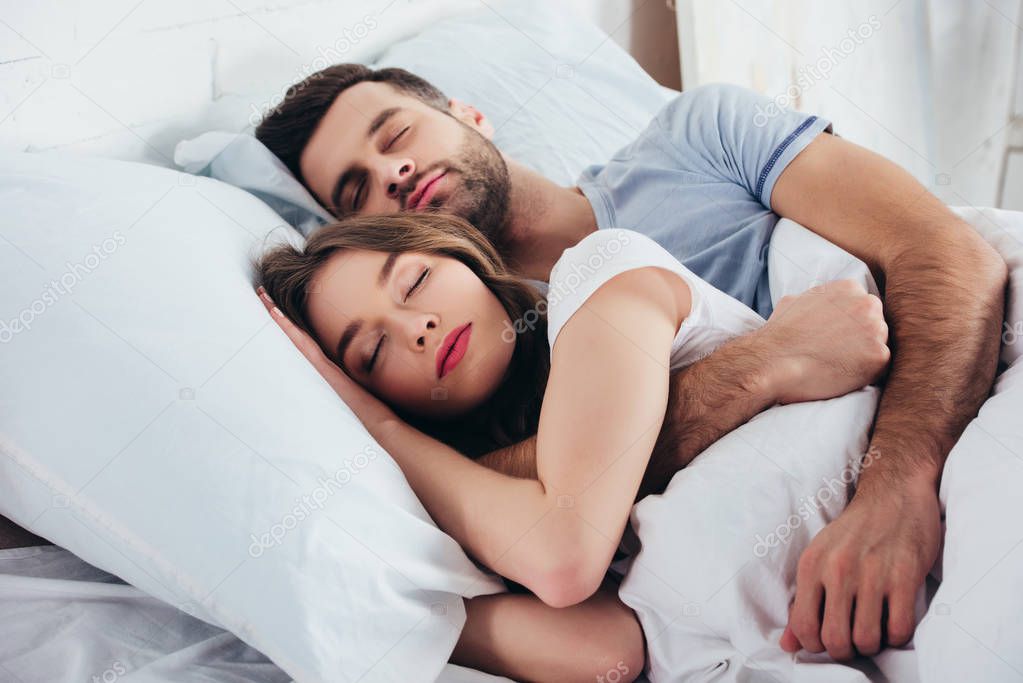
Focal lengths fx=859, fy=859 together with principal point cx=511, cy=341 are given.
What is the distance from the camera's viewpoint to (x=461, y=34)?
1.81 meters

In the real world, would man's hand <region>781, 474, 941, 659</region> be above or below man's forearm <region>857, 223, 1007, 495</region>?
below

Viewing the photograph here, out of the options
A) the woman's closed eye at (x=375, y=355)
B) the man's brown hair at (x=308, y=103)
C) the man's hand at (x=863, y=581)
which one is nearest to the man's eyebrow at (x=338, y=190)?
the man's brown hair at (x=308, y=103)

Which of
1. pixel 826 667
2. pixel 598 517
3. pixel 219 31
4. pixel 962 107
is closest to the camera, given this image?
pixel 826 667

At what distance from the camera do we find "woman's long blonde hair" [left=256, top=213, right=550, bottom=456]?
113 centimetres

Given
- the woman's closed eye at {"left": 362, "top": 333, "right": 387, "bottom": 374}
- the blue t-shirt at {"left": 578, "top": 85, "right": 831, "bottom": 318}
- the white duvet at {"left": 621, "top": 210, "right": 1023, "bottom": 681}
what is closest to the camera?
the white duvet at {"left": 621, "top": 210, "right": 1023, "bottom": 681}

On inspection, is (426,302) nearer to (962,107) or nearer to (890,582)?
(890,582)

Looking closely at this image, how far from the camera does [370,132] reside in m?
1.46

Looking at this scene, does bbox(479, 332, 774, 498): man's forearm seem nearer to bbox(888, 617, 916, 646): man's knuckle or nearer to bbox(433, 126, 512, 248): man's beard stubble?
bbox(888, 617, 916, 646): man's knuckle

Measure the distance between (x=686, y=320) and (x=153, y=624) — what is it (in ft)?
2.13

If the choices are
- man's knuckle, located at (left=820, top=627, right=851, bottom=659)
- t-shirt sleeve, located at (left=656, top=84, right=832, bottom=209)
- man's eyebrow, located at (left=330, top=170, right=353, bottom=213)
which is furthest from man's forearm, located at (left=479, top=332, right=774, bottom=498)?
man's eyebrow, located at (left=330, top=170, right=353, bottom=213)

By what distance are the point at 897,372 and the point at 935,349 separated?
0.16 feet

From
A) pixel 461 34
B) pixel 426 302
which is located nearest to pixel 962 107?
pixel 461 34

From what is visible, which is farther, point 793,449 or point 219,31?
point 219,31

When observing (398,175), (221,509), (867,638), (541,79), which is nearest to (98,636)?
(221,509)
